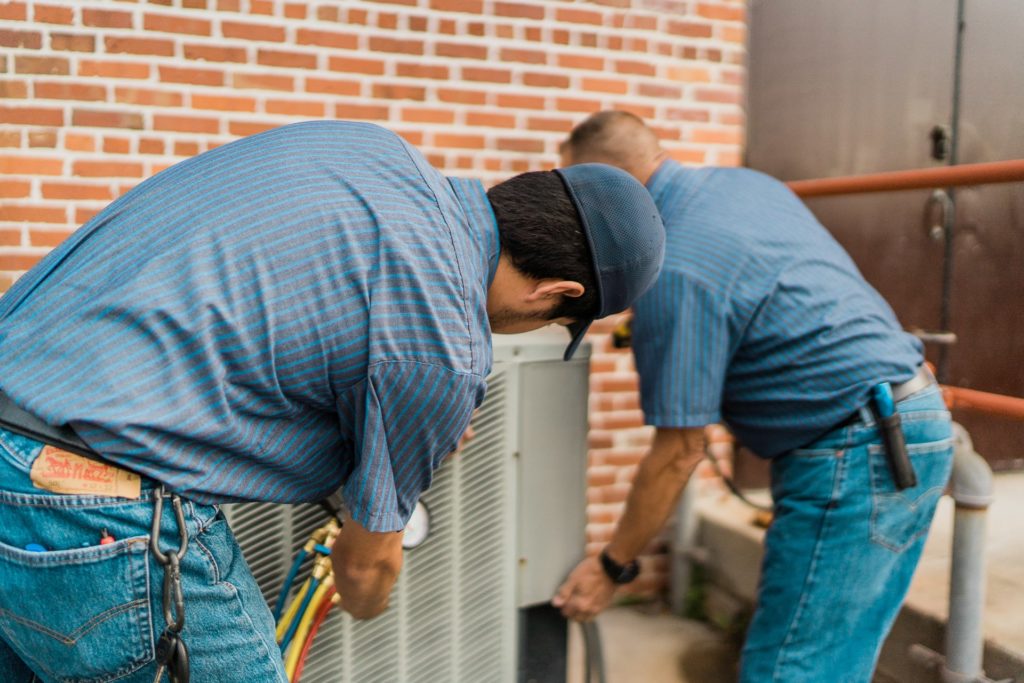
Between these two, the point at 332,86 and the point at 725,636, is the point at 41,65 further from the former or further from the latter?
the point at 725,636

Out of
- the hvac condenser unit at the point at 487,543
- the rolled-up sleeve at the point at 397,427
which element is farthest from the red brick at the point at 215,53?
the rolled-up sleeve at the point at 397,427

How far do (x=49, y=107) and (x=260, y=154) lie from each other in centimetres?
160

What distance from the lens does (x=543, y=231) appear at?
1453 millimetres

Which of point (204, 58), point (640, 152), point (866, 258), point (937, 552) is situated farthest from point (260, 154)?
point (866, 258)

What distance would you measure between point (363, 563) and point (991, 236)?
10.0 feet

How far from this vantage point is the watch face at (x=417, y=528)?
1867 mm

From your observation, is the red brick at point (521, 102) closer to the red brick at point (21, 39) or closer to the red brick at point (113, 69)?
the red brick at point (113, 69)

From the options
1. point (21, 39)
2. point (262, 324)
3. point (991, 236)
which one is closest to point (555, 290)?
point (262, 324)

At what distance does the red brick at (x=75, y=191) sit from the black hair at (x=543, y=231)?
65.3 inches

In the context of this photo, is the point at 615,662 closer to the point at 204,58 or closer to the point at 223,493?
the point at 223,493

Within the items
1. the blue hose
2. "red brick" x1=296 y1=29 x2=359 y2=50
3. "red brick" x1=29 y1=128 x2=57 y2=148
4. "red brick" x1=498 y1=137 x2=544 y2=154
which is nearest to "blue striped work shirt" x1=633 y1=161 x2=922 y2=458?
the blue hose

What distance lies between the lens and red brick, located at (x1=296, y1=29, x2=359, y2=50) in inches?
109

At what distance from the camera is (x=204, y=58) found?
2686 millimetres

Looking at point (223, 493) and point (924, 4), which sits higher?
point (924, 4)
